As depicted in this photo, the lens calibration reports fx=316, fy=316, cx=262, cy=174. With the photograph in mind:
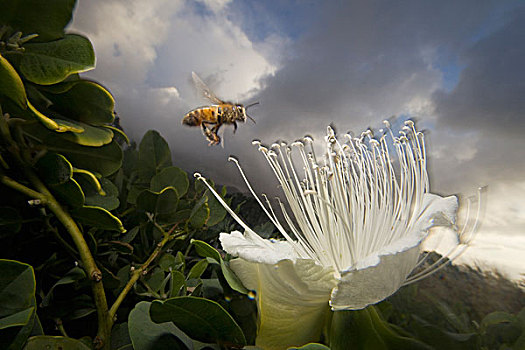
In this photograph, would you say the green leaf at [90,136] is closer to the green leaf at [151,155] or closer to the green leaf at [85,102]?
the green leaf at [85,102]

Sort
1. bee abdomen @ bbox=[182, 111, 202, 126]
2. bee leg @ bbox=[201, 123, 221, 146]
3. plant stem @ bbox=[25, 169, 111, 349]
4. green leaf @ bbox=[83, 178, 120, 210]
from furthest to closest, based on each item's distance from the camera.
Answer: bee abdomen @ bbox=[182, 111, 202, 126] < bee leg @ bbox=[201, 123, 221, 146] < green leaf @ bbox=[83, 178, 120, 210] < plant stem @ bbox=[25, 169, 111, 349]

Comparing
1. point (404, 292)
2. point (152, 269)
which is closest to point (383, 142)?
point (404, 292)

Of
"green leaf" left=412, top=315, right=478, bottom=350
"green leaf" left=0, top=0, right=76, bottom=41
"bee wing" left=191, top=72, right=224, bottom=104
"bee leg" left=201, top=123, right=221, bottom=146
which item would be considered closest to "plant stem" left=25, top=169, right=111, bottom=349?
"green leaf" left=0, top=0, right=76, bottom=41

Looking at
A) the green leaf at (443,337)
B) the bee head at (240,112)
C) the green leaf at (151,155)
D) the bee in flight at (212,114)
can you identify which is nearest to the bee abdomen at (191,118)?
the bee in flight at (212,114)

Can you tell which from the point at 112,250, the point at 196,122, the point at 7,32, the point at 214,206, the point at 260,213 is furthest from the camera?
the point at 196,122

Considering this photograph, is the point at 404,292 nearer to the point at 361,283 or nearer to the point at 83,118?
the point at 361,283

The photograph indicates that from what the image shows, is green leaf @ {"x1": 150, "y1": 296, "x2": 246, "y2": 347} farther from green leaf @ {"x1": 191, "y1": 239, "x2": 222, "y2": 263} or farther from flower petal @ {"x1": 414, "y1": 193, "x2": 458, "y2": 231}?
flower petal @ {"x1": 414, "y1": 193, "x2": 458, "y2": 231}
